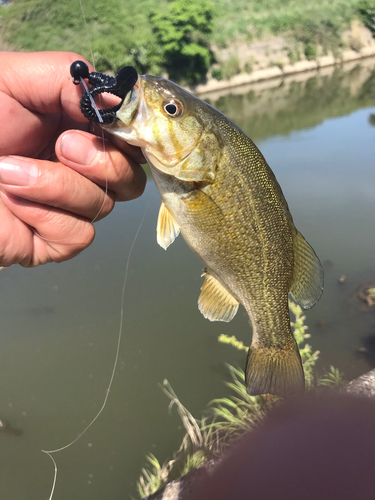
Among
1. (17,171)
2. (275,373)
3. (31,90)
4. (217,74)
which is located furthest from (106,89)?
(217,74)

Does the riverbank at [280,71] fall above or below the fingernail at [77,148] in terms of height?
below

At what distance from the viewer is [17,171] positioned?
1.73 meters

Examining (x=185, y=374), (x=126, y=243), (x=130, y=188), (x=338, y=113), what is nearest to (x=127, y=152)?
(x=130, y=188)

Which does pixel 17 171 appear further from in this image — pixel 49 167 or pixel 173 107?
pixel 173 107

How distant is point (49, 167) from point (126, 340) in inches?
154

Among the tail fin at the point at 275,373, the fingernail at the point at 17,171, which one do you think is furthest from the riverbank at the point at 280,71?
the tail fin at the point at 275,373

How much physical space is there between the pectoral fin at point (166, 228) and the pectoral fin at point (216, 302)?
355 millimetres

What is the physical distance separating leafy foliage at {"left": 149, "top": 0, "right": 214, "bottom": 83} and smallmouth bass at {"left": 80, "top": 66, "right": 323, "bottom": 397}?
24842 mm

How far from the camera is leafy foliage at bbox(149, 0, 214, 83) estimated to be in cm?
2394

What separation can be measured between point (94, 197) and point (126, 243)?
5.22 metres

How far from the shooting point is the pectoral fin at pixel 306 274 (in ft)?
6.12

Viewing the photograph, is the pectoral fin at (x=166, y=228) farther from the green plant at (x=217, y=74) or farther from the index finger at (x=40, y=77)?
the green plant at (x=217, y=74)

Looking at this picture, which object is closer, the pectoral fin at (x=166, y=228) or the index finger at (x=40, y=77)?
the index finger at (x=40, y=77)

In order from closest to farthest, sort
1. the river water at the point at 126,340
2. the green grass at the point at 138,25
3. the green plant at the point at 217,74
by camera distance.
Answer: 1. the river water at the point at 126,340
2. the green grass at the point at 138,25
3. the green plant at the point at 217,74
